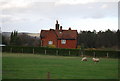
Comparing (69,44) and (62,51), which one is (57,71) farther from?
(69,44)

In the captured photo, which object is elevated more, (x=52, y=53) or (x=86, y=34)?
(x=86, y=34)

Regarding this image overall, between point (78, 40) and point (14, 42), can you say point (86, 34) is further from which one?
point (14, 42)

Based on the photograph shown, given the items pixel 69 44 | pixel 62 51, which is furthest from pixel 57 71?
pixel 69 44

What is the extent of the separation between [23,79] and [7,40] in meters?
52.7

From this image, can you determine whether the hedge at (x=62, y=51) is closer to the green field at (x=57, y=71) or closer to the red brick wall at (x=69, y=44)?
the red brick wall at (x=69, y=44)

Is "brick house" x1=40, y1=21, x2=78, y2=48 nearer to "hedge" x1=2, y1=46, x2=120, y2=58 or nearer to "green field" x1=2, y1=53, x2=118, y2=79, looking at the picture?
"hedge" x1=2, y1=46, x2=120, y2=58

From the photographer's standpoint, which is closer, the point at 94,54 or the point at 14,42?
the point at 94,54

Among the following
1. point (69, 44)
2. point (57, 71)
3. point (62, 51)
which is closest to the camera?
point (57, 71)

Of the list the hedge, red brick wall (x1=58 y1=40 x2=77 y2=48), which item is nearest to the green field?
the hedge

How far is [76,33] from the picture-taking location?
70250 mm

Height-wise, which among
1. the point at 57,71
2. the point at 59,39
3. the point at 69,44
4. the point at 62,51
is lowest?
the point at 57,71

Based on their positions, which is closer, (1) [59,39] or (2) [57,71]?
(2) [57,71]

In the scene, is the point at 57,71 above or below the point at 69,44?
below

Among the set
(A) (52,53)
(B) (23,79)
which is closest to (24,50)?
(A) (52,53)
